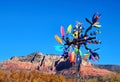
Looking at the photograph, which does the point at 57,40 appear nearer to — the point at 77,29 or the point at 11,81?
the point at 77,29

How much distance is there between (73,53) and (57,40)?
3.91 ft

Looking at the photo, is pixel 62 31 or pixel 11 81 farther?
pixel 11 81

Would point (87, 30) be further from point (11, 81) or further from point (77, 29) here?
point (11, 81)

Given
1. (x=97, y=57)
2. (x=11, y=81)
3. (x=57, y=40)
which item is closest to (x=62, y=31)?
(x=57, y=40)

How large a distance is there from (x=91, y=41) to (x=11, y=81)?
165 meters

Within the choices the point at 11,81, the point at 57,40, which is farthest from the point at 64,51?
the point at 11,81

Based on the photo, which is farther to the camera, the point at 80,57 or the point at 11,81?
the point at 11,81

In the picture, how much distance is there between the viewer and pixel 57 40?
24.2 metres

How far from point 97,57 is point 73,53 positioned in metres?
1.40

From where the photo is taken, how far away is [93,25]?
943 inches

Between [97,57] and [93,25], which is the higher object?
[93,25]

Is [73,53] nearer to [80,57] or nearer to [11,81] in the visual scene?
[80,57]

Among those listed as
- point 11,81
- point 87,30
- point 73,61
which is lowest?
point 73,61

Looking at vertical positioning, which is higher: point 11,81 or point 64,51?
point 11,81
